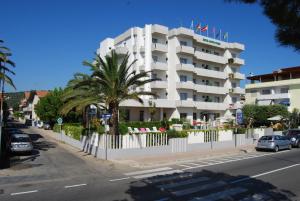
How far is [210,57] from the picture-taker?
56750 millimetres

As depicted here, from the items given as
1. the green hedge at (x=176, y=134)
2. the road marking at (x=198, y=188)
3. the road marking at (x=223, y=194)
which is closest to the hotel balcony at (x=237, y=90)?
the green hedge at (x=176, y=134)

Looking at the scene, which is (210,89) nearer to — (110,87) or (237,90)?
(237,90)

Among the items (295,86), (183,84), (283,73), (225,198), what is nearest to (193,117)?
(183,84)

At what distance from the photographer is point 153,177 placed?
1495 cm

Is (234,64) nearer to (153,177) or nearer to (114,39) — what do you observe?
(114,39)

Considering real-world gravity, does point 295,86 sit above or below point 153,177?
above

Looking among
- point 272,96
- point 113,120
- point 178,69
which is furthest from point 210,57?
point 113,120

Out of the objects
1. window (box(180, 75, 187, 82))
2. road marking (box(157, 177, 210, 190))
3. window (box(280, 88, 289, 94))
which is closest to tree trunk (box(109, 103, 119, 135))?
road marking (box(157, 177, 210, 190))

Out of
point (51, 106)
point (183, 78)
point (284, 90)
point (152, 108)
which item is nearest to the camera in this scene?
point (152, 108)

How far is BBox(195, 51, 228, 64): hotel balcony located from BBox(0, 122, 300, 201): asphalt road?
118 feet

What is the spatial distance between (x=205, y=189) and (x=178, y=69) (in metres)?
39.0

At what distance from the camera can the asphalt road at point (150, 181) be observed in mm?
11312

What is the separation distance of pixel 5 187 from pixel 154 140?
39.9 feet

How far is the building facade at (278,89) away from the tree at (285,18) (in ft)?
191
